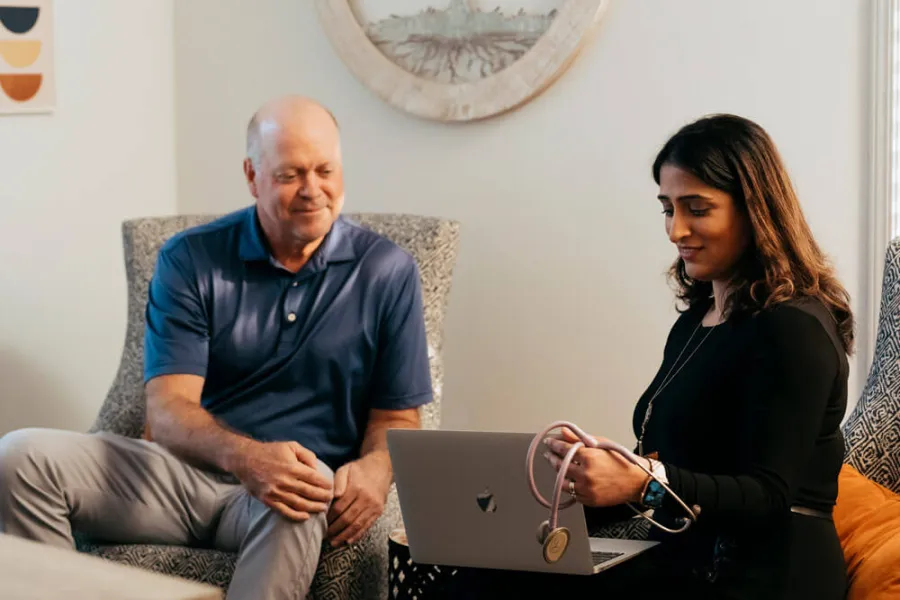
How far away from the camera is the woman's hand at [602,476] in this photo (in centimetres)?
A: 168

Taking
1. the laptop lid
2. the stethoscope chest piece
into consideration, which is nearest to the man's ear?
the laptop lid

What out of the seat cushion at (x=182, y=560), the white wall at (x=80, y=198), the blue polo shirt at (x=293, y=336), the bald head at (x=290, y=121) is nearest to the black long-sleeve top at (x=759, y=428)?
the blue polo shirt at (x=293, y=336)

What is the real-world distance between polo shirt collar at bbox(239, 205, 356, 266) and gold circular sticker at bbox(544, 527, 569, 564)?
909 millimetres

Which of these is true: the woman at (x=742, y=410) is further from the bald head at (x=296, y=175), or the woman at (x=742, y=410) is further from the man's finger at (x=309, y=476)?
the bald head at (x=296, y=175)

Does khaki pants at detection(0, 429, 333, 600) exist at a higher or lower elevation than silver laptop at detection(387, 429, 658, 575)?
lower

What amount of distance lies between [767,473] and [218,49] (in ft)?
7.64

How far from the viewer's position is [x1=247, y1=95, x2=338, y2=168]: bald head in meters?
2.42

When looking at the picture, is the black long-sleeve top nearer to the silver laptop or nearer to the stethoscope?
the stethoscope

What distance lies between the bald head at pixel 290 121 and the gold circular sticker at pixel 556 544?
1050 mm

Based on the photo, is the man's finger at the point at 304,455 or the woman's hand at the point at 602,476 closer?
the woman's hand at the point at 602,476

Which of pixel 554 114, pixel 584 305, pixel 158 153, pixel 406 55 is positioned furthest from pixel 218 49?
pixel 584 305

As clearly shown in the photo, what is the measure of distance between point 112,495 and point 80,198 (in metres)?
1.26

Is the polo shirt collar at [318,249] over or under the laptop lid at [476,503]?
over

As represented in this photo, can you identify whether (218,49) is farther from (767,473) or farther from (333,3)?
(767,473)
